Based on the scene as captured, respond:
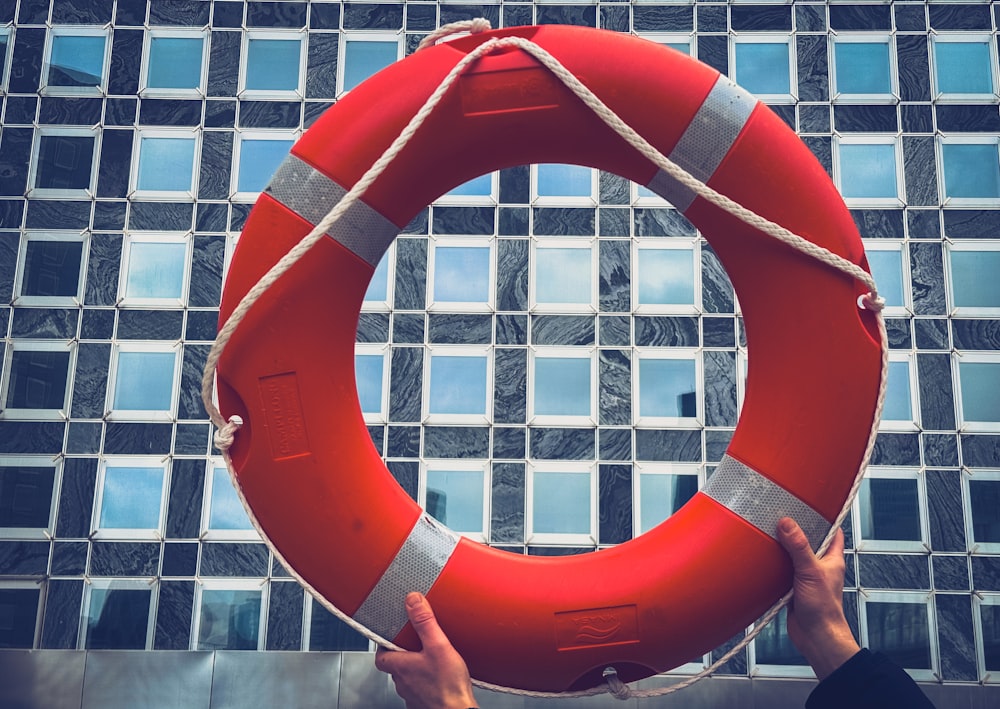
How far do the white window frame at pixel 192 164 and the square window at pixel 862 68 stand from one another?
5.30 ft

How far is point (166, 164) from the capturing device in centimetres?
197

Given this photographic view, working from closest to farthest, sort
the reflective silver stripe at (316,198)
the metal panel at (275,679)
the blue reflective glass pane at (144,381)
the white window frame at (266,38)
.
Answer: the reflective silver stripe at (316,198) → the metal panel at (275,679) → the blue reflective glass pane at (144,381) → the white window frame at (266,38)

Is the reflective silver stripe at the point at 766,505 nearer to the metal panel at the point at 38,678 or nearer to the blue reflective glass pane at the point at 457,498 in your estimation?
the blue reflective glass pane at the point at 457,498

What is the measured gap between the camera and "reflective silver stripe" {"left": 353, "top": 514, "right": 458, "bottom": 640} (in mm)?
1061

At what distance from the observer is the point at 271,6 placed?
201 cm

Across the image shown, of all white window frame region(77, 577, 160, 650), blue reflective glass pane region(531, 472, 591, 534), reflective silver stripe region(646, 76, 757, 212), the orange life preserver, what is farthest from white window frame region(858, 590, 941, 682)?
white window frame region(77, 577, 160, 650)

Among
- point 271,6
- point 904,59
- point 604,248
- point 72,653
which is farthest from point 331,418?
point 904,59

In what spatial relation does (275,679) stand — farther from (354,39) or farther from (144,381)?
(354,39)

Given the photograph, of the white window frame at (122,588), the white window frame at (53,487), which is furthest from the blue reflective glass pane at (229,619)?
the white window frame at (53,487)

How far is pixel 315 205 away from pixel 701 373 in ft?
3.64

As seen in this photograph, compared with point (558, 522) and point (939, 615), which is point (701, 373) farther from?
point (939, 615)

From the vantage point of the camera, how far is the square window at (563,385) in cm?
Answer: 185

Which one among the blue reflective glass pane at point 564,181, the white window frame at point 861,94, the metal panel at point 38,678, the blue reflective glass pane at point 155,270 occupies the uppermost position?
the white window frame at point 861,94

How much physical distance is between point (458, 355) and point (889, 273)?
3.50ft
